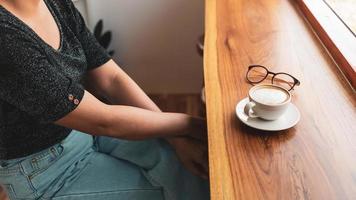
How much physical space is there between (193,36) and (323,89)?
1317 millimetres

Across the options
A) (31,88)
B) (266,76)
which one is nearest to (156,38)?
(266,76)

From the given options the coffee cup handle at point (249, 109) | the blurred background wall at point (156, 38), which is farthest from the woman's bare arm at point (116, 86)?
the blurred background wall at point (156, 38)

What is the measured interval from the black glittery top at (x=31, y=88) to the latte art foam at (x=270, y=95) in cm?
38

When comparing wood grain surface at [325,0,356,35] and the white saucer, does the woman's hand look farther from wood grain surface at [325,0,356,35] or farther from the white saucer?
wood grain surface at [325,0,356,35]

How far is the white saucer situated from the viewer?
2.46ft

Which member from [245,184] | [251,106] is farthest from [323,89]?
[245,184]

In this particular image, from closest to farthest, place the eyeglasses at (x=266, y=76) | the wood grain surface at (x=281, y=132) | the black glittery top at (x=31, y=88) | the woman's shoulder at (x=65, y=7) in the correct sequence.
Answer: the wood grain surface at (x=281, y=132) → the black glittery top at (x=31, y=88) → the eyeglasses at (x=266, y=76) → the woman's shoulder at (x=65, y=7)

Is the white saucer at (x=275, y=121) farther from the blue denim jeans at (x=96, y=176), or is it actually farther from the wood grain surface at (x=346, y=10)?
the wood grain surface at (x=346, y=10)

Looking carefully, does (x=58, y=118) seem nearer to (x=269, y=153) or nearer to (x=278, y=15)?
(x=269, y=153)

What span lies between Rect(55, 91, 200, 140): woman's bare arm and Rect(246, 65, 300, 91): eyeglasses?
178 millimetres

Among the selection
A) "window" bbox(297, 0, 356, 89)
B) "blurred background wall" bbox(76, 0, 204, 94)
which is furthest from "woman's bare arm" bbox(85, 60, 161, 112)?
"blurred background wall" bbox(76, 0, 204, 94)

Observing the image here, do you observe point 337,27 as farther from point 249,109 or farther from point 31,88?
point 31,88

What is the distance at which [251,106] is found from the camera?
77cm

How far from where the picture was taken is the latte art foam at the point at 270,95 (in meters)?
0.75
